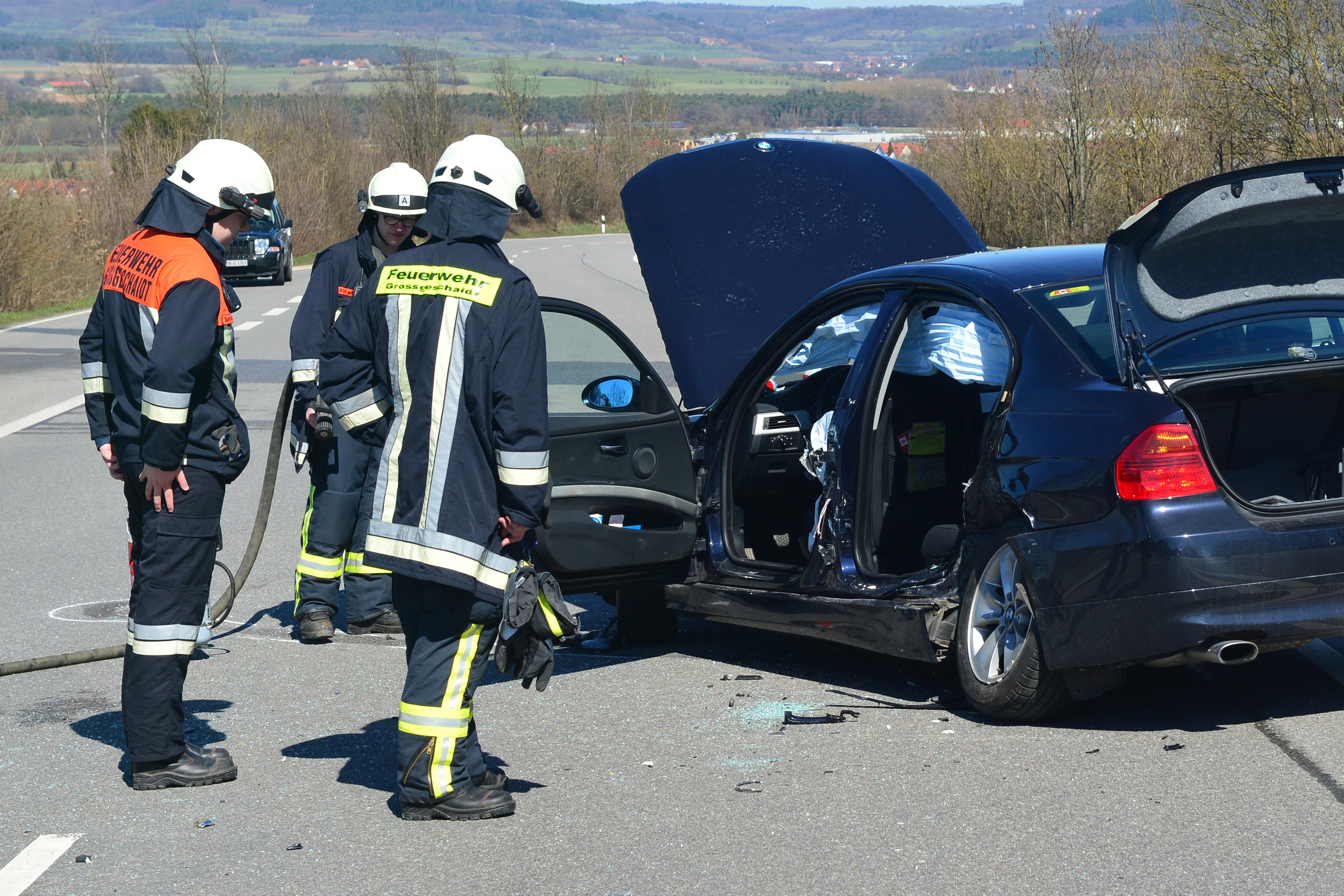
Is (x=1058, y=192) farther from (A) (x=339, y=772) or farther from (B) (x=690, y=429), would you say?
A: (A) (x=339, y=772)

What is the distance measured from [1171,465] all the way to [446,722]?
2.19 metres

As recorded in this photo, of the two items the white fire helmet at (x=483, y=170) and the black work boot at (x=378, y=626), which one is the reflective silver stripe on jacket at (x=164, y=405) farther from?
the black work boot at (x=378, y=626)

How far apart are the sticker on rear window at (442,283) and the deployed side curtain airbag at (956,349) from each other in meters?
2.10

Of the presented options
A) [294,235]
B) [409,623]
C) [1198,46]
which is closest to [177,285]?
[409,623]

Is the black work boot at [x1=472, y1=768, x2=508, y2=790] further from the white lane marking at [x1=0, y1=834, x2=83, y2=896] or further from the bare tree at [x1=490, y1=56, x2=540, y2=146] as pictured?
the bare tree at [x1=490, y1=56, x2=540, y2=146]

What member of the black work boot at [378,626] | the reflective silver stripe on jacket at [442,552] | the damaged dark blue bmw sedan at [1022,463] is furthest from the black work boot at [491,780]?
the black work boot at [378,626]

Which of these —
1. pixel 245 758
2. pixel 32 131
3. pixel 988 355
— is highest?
pixel 32 131

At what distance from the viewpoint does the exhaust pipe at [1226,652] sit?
14.6ft

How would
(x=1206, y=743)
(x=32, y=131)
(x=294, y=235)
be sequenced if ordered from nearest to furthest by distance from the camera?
(x=1206, y=743), (x=32, y=131), (x=294, y=235)

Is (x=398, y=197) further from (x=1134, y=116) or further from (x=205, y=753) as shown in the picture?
(x=1134, y=116)

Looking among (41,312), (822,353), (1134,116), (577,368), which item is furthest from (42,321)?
(822,353)

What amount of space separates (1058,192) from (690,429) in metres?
24.3

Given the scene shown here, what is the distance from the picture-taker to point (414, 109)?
6291 centimetres

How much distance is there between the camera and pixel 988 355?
6.13m
